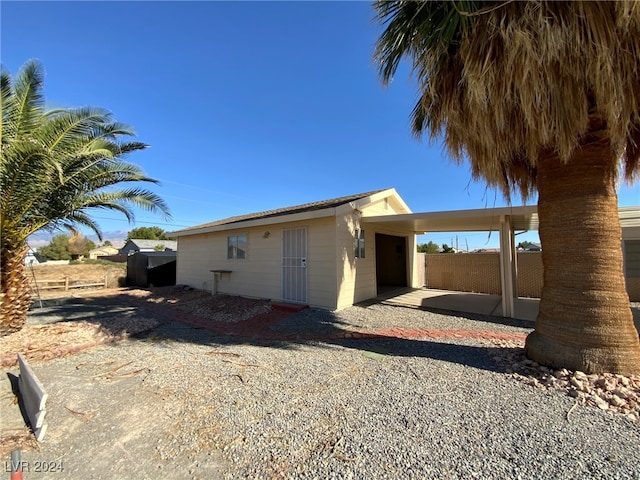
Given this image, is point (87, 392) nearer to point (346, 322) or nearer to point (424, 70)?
point (346, 322)

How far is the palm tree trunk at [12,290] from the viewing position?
631 cm

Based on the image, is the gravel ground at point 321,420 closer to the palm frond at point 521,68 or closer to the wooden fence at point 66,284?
the palm frond at point 521,68

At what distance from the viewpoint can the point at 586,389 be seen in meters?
3.49

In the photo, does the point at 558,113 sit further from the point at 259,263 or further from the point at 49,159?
the point at 259,263

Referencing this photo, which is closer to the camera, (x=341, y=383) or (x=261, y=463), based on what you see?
(x=261, y=463)

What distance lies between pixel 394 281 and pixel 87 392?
12.5 metres

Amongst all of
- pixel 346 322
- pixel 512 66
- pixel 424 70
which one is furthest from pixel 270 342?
pixel 512 66

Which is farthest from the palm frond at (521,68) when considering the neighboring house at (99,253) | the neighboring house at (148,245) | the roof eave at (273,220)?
the neighboring house at (99,253)

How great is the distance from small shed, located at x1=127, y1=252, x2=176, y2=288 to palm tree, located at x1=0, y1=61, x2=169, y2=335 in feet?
31.2

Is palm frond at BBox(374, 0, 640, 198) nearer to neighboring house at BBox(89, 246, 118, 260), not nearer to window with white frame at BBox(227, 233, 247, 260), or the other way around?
window with white frame at BBox(227, 233, 247, 260)

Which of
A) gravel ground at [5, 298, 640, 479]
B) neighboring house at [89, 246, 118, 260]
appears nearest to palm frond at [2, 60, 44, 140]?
gravel ground at [5, 298, 640, 479]

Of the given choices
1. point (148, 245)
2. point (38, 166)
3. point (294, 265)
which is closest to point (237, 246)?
point (294, 265)

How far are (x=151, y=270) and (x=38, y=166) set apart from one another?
12.0 meters

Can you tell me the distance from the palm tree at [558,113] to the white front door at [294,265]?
5.92m
